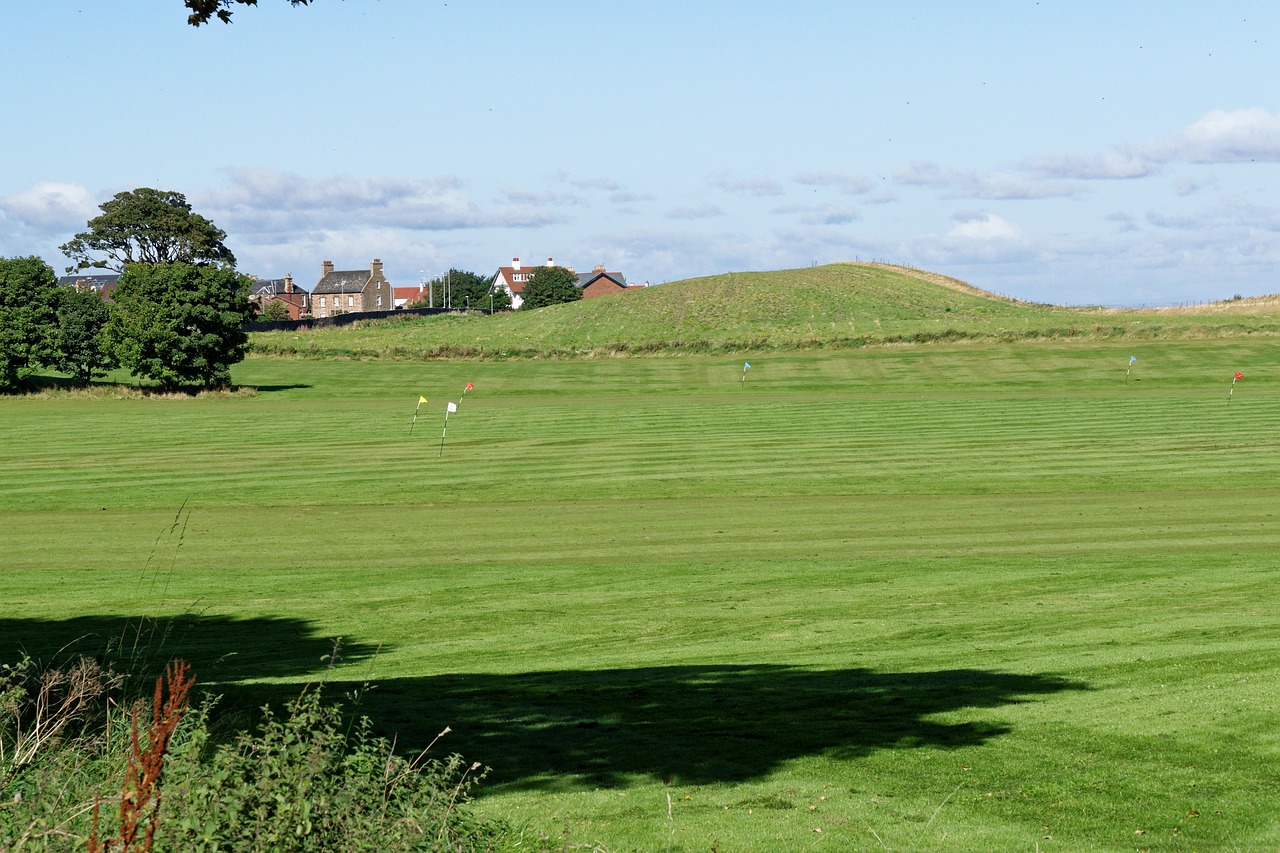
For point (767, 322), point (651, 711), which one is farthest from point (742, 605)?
point (767, 322)

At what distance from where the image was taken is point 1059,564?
22328mm

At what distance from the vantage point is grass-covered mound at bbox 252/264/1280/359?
100188mm

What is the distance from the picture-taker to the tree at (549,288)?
18762 centimetres

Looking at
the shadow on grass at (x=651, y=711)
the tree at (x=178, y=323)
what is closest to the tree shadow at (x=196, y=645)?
the shadow on grass at (x=651, y=711)

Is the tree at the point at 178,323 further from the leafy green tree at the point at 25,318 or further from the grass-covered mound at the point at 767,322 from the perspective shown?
the grass-covered mound at the point at 767,322

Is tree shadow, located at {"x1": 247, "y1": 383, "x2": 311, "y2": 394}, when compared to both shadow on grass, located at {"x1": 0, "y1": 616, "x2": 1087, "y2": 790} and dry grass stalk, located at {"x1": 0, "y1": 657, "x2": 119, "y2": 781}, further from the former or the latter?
dry grass stalk, located at {"x1": 0, "y1": 657, "x2": 119, "y2": 781}

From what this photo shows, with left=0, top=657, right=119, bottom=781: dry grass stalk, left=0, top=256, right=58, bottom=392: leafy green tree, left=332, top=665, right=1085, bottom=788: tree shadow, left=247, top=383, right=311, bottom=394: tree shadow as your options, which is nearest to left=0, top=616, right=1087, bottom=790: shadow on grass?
left=332, top=665, right=1085, bottom=788: tree shadow

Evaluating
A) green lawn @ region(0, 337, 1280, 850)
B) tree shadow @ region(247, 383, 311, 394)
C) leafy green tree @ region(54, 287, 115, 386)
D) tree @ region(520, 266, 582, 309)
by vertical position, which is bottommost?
green lawn @ region(0, 337, 1280, 850)

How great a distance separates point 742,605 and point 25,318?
2926 inches

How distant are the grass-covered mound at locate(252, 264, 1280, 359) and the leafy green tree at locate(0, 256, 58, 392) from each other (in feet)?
80.6

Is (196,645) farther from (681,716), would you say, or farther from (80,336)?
(80,336)

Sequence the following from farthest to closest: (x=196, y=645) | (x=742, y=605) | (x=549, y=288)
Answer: (x=549, y=288)
(x=742, y=605)
(x=196, y=645)

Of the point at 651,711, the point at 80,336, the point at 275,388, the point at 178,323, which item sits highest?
the point at 178,323

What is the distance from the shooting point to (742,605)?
62.2 ft
